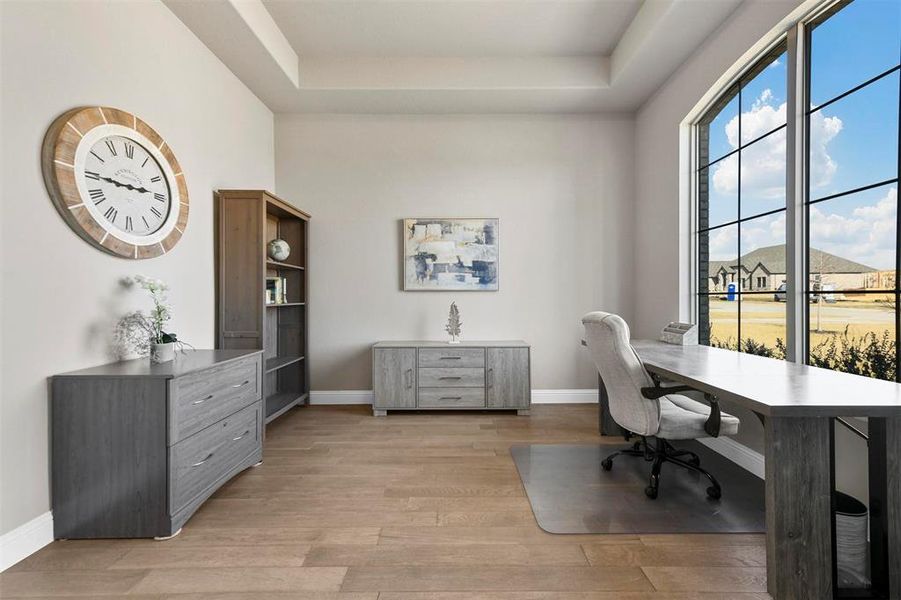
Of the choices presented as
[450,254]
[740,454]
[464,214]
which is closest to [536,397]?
[450,254]

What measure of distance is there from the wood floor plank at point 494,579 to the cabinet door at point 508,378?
227 cm

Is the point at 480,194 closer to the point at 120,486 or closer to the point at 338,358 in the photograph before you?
the point at 338,358

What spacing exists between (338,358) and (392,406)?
0.83 m

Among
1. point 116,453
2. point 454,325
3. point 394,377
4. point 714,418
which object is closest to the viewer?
point 116,453

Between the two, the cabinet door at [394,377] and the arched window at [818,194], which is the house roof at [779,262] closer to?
the arched window at [818,194]

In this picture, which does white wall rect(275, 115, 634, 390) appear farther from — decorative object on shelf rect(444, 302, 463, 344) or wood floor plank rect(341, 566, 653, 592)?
wood floor plank rect(341, 566, 653, 592)

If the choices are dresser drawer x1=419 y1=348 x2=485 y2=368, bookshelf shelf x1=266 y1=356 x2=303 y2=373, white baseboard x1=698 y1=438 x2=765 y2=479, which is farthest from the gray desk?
bookshelf shelf x1=266 y1=356 x2=303 y2=373

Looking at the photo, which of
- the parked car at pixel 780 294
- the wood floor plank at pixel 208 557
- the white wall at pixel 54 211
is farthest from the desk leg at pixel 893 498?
the white wall at pixel 54 211

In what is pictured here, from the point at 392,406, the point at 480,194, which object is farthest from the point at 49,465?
the point at 480,194

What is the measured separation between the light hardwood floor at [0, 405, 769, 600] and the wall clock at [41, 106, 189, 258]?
150 cm

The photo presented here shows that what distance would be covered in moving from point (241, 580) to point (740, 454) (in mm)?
2962

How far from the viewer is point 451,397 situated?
13.3 feet

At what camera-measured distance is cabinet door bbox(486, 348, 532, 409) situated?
13.3 ft

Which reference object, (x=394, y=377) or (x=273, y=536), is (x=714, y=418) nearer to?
(x=273, y=536)
